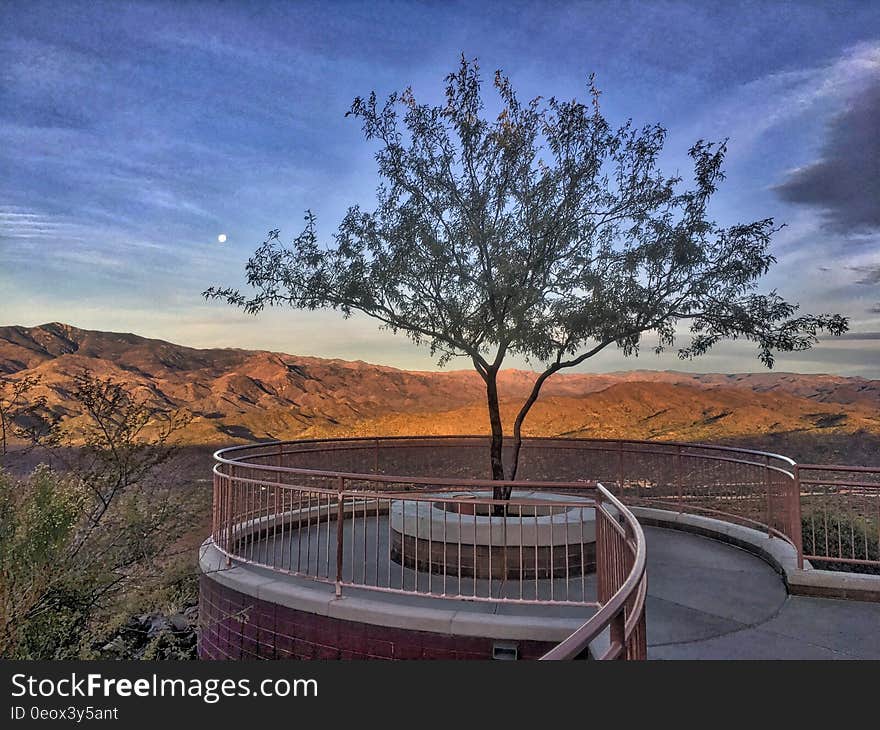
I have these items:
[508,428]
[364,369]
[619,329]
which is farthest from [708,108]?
[364,369]

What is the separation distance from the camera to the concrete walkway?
15.0 ft

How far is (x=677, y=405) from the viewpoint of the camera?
2000cm

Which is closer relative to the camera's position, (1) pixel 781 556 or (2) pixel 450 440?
(1) pixel 781 556

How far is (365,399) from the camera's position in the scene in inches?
893

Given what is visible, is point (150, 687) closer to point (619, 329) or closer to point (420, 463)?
point (619, 329)

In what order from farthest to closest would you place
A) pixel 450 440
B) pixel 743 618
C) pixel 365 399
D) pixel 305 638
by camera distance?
pixel 365 399, pixel 450 440, pixel 305 638, pixel 743 618

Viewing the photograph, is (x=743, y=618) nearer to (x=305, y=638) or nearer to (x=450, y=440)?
(x=305, y=638)

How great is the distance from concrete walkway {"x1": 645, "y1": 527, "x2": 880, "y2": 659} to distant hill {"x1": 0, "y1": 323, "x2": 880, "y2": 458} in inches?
398

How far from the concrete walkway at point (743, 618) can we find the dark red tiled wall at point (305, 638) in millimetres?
1258

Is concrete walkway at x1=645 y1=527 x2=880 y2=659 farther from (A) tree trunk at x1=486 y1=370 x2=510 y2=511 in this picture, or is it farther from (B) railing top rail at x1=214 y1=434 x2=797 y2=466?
(A) tree trunk at x1=486 y1=370 x2=510 y2=511

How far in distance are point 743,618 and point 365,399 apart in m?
18.4

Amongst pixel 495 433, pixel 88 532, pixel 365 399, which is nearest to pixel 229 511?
pixel 88 532

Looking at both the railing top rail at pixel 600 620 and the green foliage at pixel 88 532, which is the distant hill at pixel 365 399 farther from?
the railing top rail at pixel 600 620

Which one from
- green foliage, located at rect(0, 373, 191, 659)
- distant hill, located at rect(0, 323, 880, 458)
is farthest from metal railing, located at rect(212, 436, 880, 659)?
distant hill, located at rect(0, 323, 880, 458)
